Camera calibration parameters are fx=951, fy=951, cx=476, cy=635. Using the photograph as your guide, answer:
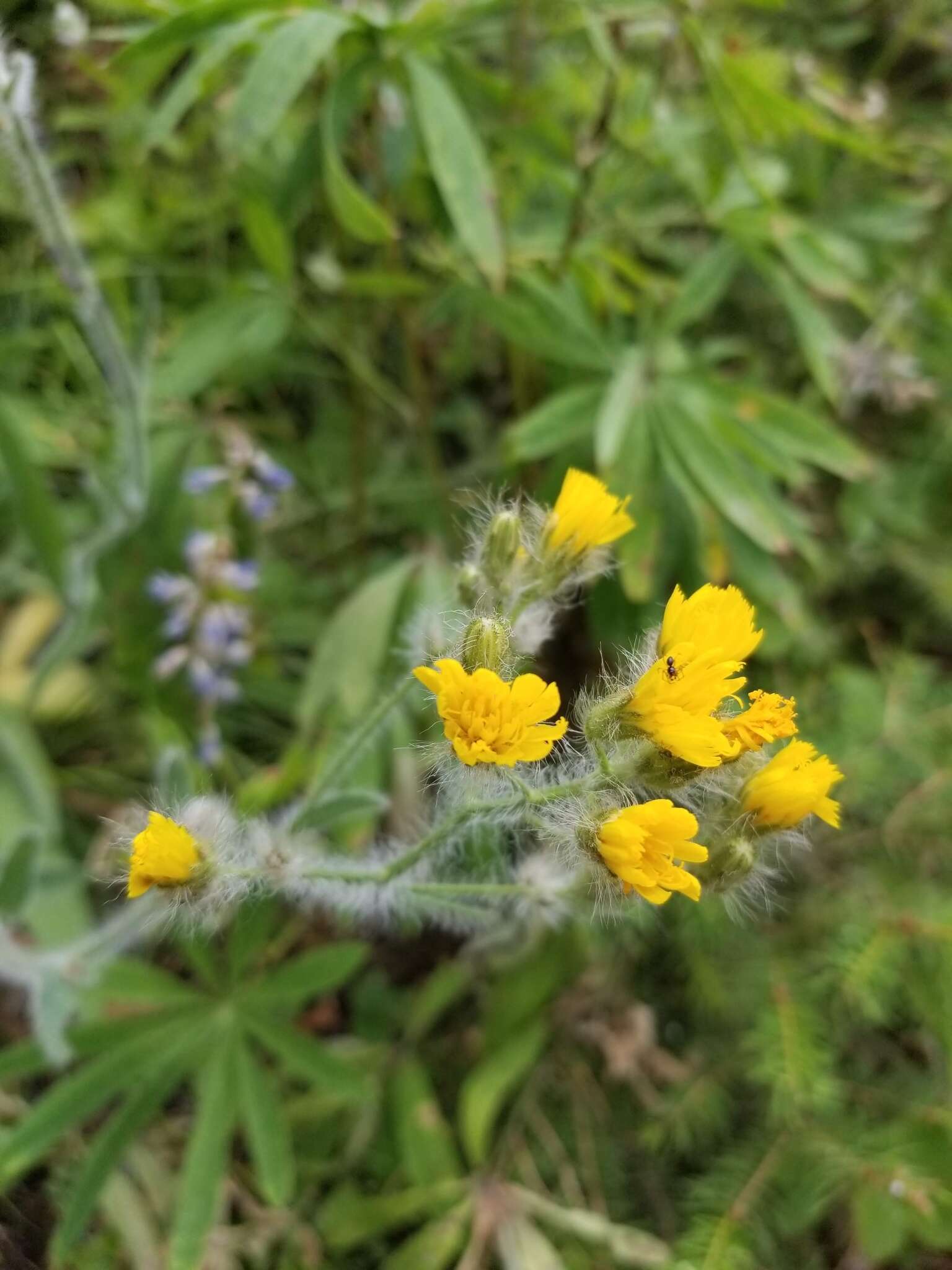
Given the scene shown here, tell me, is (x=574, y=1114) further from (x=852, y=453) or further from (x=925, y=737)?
(x=852, y=453)

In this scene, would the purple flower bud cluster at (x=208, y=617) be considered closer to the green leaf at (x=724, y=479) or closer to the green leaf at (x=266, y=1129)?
the green leaf at (x=266, y=1129)

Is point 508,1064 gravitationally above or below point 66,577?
below

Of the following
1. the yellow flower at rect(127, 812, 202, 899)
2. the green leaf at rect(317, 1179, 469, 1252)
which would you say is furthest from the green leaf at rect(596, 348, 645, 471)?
the green leaf at rect(317, 1179, 469, 1252)

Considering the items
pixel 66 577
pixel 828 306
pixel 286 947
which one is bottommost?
pixel 286 947

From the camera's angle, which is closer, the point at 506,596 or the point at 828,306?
the point at 506,596

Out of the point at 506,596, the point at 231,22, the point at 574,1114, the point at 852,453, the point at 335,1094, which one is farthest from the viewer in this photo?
the point at 574,1114

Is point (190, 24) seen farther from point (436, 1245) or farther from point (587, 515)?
point (436, 1245)

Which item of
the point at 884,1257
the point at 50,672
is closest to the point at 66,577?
the point at 50,672

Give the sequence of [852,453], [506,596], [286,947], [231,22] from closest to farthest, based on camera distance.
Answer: [506,596] < [231,22] < [852,453] < [286,947]
